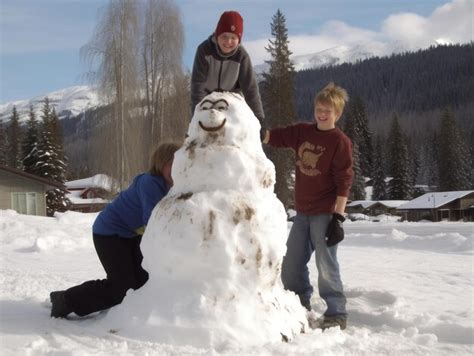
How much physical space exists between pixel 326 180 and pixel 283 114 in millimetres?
24390

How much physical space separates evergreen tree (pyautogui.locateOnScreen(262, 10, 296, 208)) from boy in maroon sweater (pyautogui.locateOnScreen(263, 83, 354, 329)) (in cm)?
2144

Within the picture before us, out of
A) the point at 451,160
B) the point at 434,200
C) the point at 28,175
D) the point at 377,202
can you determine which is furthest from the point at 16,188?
the point at 451,160

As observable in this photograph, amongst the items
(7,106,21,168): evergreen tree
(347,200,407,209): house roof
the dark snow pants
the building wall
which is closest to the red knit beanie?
the dark snow pants

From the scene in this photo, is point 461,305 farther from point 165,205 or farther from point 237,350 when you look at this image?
point 165,205

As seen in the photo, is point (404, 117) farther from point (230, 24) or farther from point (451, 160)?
point (230, 24)

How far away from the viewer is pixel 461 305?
420 centimetres

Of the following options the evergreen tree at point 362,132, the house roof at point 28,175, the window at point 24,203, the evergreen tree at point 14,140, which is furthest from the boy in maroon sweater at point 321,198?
the evergreen tree at point 362,132

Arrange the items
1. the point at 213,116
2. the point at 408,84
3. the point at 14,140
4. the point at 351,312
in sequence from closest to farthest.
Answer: the point at 213,116 → the point at 351,312 → the point at 14,140 → the point at 408,84

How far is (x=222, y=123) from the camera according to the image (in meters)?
3.42

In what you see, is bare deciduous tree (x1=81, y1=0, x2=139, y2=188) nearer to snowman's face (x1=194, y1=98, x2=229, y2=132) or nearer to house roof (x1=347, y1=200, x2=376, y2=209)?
snowman's face (x1=194, y1=98, x2=229, y2=132)

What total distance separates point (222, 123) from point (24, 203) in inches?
904

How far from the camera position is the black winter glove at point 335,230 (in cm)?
387

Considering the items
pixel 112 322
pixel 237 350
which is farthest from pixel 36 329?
pixel 237 350

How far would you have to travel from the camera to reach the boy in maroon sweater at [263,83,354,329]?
12.9 ft
